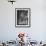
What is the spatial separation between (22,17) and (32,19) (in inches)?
14.9

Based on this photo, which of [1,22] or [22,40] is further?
[1,22]

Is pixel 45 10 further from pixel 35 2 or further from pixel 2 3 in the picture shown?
pixel 2 3

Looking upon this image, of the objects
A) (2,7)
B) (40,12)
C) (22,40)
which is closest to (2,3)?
(2,7)

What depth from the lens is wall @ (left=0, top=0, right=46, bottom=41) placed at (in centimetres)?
499

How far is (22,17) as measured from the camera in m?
5.07

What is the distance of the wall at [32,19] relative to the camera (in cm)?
499

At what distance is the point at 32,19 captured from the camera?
500 centimetres

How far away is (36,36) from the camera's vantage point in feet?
16.3

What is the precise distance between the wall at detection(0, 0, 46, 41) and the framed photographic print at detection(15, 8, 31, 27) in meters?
0.11

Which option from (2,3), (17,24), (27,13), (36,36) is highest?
(2,3)

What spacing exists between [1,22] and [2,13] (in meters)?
0.33

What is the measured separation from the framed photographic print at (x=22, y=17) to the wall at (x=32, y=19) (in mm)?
111

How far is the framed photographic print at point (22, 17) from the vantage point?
16.5 ft

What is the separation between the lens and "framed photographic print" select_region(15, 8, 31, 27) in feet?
16.5
